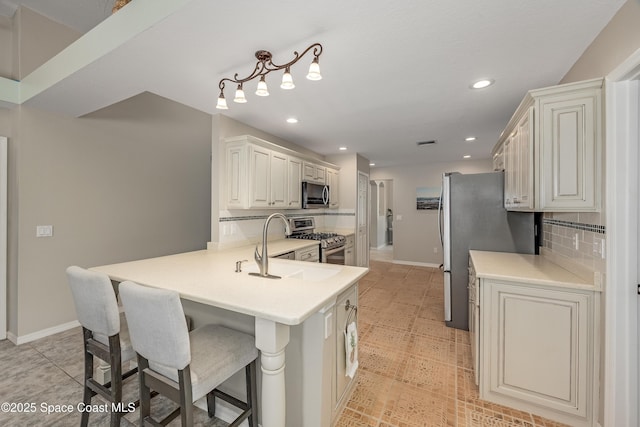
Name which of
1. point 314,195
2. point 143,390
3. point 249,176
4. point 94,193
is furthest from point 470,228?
point 94,193

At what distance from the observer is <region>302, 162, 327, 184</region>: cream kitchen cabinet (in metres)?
4.25

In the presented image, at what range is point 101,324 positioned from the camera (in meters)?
1.38

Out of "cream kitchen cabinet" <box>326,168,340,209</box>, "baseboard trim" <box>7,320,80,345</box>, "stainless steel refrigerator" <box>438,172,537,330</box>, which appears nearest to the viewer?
"baseboard trim" <box>7,320,80,345</box>

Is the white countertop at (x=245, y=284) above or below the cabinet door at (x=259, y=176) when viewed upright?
below

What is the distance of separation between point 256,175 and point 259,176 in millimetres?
58

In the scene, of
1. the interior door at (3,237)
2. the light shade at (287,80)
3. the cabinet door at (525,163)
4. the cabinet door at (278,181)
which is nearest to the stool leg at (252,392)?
the light shade at (287,80)

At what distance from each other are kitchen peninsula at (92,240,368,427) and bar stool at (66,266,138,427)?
26 centimetres

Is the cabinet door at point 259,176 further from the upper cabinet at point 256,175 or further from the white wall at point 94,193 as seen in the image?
the white wall at point 94,193

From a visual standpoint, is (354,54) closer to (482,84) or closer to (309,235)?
(482,84)

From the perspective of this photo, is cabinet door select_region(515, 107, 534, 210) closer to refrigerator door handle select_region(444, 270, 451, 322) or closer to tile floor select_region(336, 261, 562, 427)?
refrigerator door handle select_region(444, 270, 451, 322)

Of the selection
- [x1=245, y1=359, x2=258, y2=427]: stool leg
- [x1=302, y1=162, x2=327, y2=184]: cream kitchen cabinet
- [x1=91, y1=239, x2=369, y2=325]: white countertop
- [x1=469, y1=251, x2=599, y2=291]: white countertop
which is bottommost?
[x1=245, y1=359, x2=258, y2=427]: stool leg

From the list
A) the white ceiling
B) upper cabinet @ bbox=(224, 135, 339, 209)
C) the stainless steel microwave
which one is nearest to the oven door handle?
the stainless steel microwave

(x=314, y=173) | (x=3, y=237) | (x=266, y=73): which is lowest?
(x=3, y=237)

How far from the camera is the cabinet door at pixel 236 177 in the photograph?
3.13m
